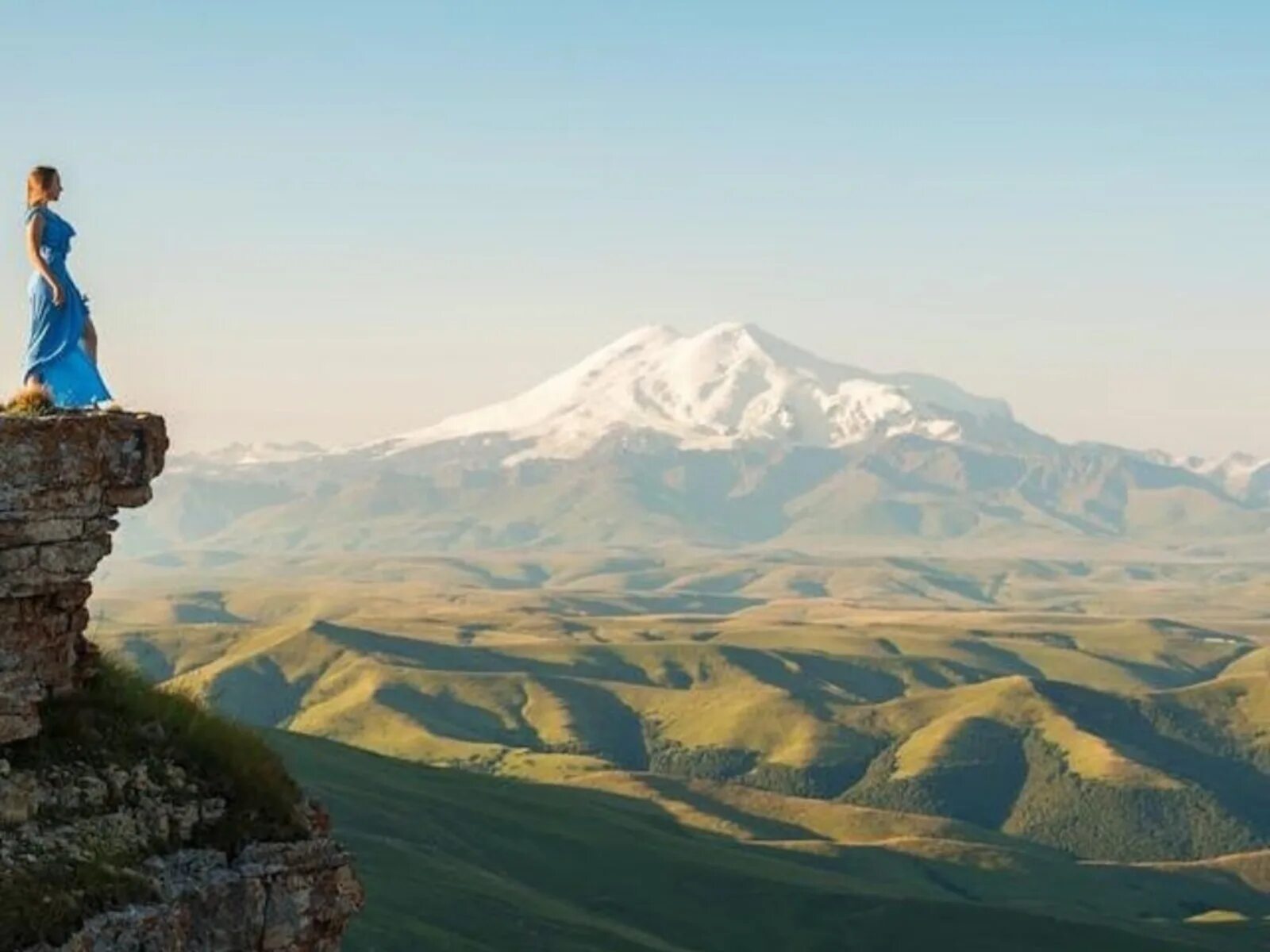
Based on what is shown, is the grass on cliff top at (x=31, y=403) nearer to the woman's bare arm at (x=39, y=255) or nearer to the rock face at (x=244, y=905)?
the woman's bare arm at (x=39, y=255)

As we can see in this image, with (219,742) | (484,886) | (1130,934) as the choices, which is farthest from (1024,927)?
(219,742)

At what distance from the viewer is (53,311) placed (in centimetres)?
2555

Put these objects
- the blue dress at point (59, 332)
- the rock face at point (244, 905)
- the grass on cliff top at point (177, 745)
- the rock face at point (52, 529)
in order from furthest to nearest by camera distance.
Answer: the blue dress at point (59, 332)
the grass on cliff top at point (177, 745)
the rock face at point (52, 529)
the rock face at point (244, 905)

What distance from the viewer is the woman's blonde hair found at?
83.0 ft

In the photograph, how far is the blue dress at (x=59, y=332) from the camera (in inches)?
989

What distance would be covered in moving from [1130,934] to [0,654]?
647 feet

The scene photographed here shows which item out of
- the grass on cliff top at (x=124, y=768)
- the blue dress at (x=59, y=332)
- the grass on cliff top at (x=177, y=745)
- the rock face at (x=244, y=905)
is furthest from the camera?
the blue dress at (x=59, y=332)

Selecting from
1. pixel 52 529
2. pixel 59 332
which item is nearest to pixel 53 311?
pixel 59 332

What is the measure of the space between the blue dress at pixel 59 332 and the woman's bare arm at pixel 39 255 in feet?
0.17

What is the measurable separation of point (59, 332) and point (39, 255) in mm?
1263

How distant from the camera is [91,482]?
2331 cm

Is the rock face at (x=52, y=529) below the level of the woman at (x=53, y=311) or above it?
below

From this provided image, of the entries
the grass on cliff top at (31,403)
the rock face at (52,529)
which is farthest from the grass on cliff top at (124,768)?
the grass on cliff top at (31,403)

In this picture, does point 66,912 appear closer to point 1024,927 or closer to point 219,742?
point 219,742
